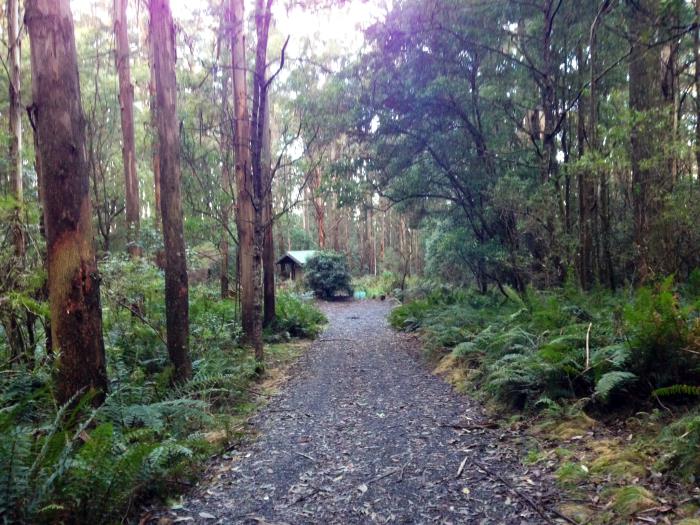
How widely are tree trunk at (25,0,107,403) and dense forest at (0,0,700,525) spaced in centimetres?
2

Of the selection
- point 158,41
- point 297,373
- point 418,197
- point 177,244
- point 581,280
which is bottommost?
point 297,373

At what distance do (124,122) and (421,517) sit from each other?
16.7 metres

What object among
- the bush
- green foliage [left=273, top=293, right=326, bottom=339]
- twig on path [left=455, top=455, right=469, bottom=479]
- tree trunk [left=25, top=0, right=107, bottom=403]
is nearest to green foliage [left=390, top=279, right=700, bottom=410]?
twig on path [left=455, top=455, right=469, bottom=479]

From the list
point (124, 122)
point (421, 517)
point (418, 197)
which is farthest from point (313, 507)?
point (124, 122)

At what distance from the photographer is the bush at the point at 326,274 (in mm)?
28062

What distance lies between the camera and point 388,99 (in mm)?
12766

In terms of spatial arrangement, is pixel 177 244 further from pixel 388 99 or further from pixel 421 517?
pixel 388 99

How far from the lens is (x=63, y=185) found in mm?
4305

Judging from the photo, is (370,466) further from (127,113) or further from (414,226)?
(127,113)

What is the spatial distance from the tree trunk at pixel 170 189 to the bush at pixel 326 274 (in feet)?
69.6

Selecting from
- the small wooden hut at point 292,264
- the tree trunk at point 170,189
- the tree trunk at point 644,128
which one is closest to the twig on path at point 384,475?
the tree trunk at point 170,189

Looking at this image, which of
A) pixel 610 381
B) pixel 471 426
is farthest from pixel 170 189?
pixel 610 381

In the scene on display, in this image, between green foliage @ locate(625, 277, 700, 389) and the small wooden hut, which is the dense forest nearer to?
green foliage @ locate(625, 277, 700, 389)

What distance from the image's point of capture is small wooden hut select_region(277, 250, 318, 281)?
32.0 m
